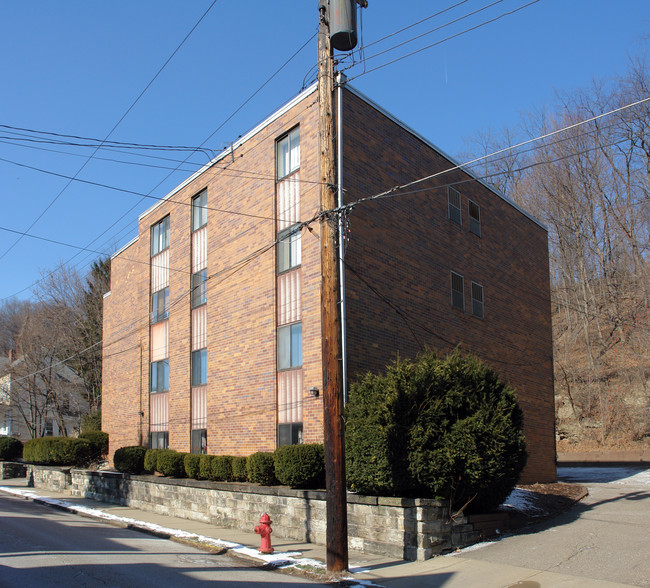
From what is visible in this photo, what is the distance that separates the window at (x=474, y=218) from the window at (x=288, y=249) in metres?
7.21

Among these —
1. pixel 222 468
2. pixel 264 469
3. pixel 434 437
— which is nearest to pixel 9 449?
pixel 222 468

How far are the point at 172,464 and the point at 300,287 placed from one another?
7019 millimetres

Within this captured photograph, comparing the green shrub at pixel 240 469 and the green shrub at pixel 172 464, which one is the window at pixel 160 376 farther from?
the green shrub at pixel 240 469

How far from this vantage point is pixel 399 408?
12062 millimetres

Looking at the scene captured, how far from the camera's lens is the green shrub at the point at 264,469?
49.0 ft

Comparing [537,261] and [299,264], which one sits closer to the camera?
[299,264]

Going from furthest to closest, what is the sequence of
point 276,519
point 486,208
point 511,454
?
point 486,208
point 276,519
point 511,454

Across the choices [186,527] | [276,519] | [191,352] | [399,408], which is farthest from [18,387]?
[399,408]

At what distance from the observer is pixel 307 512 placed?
13172 mm

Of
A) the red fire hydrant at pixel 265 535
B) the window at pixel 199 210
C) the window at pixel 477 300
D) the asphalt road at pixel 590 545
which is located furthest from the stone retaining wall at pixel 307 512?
the window at pixel 477 300

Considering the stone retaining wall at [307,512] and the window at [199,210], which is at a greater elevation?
the window at [199,210]

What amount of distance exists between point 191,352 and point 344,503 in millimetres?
11664

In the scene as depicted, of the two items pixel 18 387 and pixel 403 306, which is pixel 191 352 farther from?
pixel 18 387

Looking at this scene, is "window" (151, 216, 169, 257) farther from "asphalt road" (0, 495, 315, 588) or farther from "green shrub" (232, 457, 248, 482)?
"asphalt road" (0, 495, 315, 588)
